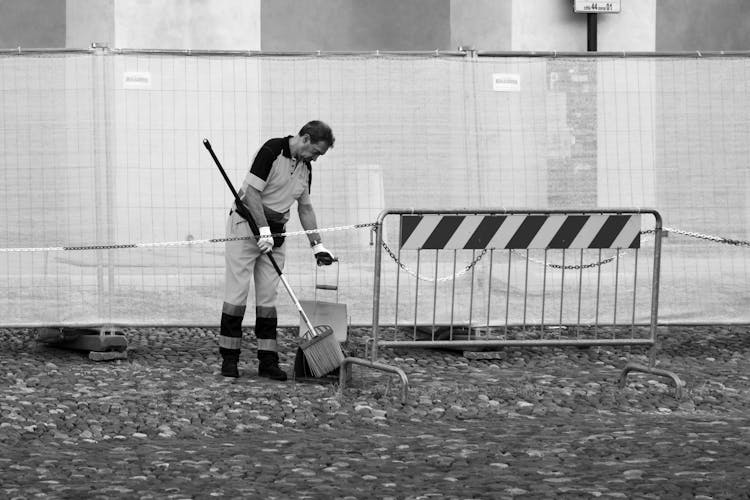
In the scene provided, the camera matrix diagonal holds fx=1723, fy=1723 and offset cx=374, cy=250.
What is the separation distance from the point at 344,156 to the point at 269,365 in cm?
211

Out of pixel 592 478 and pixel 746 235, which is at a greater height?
pixel 746 235

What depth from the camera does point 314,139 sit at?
418 inches

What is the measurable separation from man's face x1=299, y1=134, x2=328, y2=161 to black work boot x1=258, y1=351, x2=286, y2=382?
4.14ft

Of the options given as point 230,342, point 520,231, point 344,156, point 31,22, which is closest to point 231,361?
point 230,342

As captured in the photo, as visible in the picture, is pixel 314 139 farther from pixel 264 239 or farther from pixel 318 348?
pixel 318 348

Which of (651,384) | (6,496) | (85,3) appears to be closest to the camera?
(6,496)

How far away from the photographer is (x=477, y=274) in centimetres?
1242

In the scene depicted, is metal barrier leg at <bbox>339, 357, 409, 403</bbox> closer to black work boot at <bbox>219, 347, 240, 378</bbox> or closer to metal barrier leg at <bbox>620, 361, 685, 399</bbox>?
black work boot at <bbox>219, 347, 240, 378</bbox>

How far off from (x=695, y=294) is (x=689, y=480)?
5352 millimetres

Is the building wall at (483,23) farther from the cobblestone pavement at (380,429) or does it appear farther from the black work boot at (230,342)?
the black work boot at (230,342)

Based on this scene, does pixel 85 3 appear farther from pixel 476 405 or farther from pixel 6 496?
pixel 6 496

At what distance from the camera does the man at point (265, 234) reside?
10625 mm

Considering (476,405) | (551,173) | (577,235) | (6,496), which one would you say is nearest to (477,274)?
(551,173)

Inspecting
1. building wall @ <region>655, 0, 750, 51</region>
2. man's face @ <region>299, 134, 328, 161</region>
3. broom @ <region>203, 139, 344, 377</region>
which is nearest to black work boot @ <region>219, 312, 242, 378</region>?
broom @ <region>203, 139, 344, 377</region>
